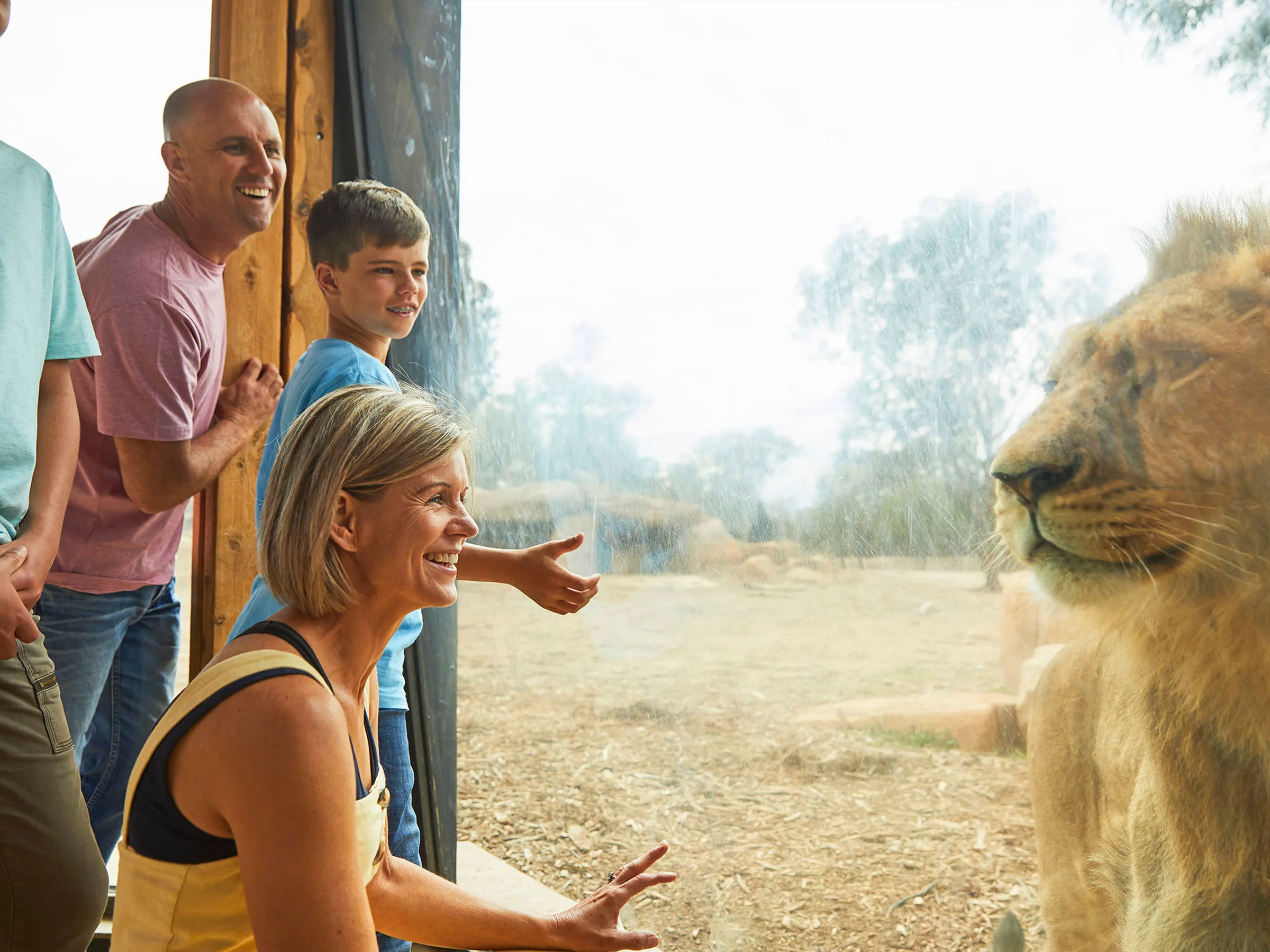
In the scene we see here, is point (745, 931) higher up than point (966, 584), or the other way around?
point (966, 584)

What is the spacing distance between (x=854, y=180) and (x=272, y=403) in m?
1.63

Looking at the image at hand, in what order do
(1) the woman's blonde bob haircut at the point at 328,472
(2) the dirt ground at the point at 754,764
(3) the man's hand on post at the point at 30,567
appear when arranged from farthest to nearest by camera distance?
(2) the dirt ground at the point at 754,764 → (3) the man's hand on post at the point at 30,567 → (1) the woman's blonde bob haircut at the point at 328,472

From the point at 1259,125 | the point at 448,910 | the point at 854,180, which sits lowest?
the point at 448,910

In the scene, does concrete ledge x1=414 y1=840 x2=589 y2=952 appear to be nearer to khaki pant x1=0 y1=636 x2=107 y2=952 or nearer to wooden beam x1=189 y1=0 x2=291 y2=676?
wooden beam x1=189 y1=0 x2=291 y2=676

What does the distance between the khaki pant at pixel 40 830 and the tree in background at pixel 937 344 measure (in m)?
1.41

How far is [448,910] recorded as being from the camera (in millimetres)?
1348

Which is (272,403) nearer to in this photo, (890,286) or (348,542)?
(348,542)

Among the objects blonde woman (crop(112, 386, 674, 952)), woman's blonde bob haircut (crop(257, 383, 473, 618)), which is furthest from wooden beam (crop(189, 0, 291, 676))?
woman's blonde bob haircut (crop(257, 383, 473, 618))

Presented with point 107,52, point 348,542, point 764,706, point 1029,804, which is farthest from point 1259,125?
point 107,52

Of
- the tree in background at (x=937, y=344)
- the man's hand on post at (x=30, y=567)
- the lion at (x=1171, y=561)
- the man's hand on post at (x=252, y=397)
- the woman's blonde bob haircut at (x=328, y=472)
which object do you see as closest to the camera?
the lion at (x=1171, y=561)

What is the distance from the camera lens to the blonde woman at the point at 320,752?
99 centimetres

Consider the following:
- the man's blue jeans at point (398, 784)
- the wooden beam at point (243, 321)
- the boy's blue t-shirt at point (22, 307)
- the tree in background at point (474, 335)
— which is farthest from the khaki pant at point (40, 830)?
the tree in background at point (474, 335)

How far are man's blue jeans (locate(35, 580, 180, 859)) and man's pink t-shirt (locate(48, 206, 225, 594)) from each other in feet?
0.16

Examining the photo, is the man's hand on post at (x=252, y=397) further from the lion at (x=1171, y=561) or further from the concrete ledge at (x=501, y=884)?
the lion at (x=1171, y=561)
